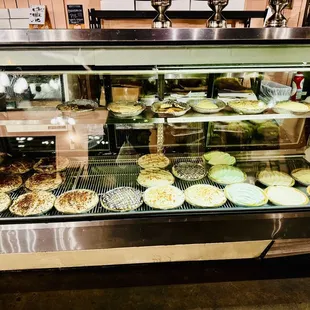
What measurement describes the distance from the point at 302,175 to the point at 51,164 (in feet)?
9.09

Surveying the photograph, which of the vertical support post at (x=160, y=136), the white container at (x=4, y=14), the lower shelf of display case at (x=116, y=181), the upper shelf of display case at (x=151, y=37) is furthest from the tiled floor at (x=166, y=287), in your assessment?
the white container at (x=4, y=14)

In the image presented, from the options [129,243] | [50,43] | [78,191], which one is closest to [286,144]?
[129,243]

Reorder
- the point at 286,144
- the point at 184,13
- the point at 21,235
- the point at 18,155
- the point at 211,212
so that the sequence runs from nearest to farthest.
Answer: the point at 21,235 < the point at 211,212 < the point at 18,155 < the point at 286,144 < the point at 184,13

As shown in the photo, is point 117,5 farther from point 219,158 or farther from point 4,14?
point 219,158

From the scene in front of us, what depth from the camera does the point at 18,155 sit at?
3.17m

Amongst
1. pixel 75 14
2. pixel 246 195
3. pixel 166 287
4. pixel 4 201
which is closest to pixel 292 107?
pixel 246 195

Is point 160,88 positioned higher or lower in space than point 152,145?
higher

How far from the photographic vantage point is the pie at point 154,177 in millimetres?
2855

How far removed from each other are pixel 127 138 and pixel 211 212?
143 centimetres

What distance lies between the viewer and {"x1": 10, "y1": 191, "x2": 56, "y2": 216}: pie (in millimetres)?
2381

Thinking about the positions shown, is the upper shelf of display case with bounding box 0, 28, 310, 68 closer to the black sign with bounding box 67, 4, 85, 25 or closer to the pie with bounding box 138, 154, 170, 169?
the pie with bounding box 138, 154, 170, 169

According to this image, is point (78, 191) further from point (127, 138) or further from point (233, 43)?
point (233, 43)

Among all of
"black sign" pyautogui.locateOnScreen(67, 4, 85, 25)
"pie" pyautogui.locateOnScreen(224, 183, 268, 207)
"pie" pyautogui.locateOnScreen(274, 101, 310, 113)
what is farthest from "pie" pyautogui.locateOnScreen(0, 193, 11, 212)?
"black sign" pyautogui.locateOnScreen(67, 4, 85, 25)

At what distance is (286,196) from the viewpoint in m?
2.64
